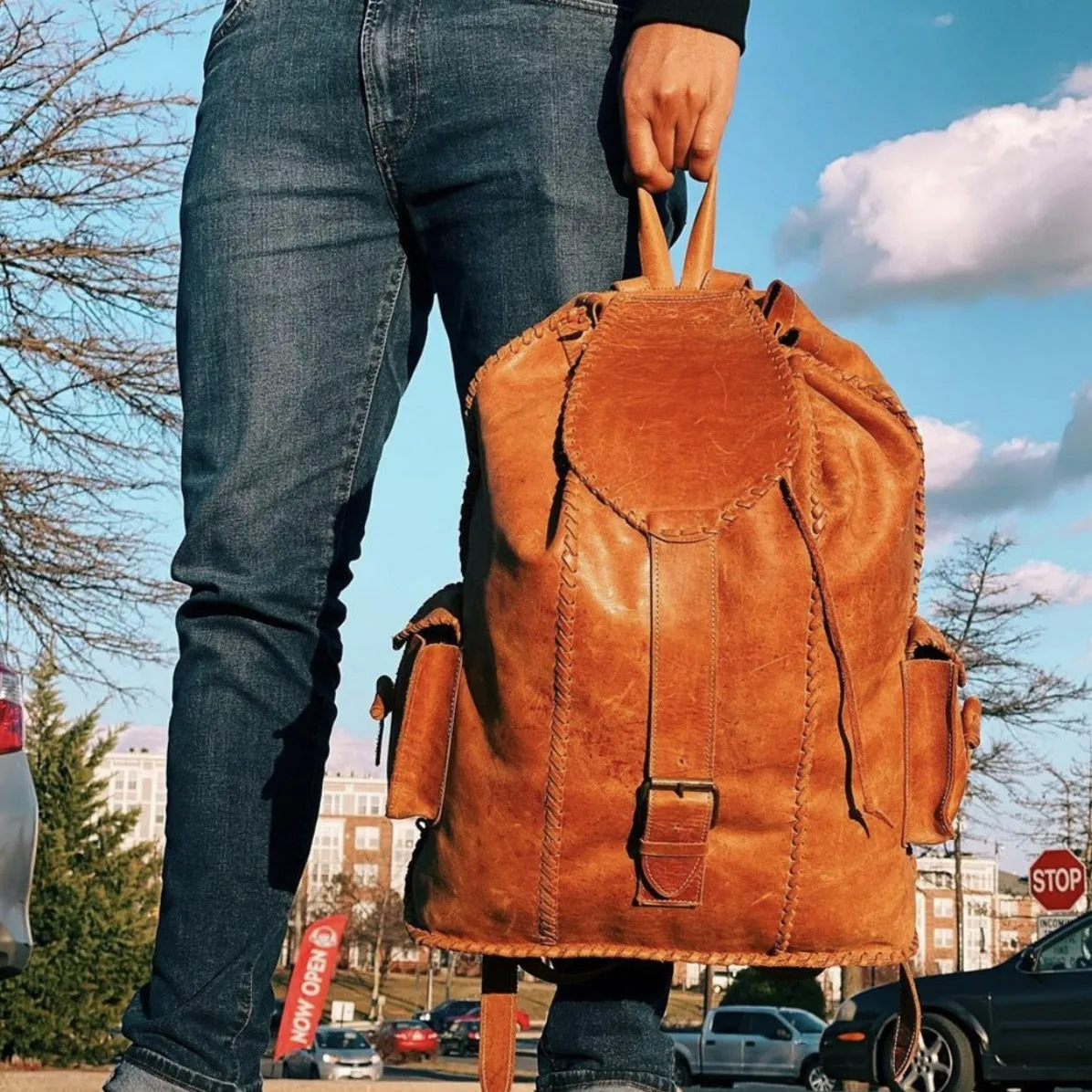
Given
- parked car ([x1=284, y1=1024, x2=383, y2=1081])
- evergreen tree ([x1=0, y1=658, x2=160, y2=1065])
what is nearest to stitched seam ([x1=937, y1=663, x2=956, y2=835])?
evergreen tree ([x1=0, y1=658, x2=160, y2=1065])

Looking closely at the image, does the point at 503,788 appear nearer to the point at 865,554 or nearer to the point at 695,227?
the point at 865,554

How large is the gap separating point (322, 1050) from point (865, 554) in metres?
38.9

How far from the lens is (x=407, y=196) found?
6.79ft

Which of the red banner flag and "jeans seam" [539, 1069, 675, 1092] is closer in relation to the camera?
"jeans seam" [539, 1069, 675, 1092]

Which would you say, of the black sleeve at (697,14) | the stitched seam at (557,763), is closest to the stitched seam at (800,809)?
the stitched seam at (557,763)

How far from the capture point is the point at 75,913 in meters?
24.2

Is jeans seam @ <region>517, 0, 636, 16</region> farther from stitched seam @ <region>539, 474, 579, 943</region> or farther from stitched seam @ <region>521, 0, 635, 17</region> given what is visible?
stitched seam @ <region>539, 474, 579, 943</region>

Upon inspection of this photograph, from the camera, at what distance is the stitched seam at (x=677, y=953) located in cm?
157

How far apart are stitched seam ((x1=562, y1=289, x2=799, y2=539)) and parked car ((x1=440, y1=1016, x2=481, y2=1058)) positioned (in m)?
53.4

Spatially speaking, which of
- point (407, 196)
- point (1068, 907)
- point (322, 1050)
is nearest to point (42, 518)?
point (407, 196)

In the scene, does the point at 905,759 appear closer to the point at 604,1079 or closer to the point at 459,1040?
the point at 604,1079

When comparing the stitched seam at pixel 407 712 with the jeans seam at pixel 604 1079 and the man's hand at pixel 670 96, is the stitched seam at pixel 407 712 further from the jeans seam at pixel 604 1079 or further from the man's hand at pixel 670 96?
the man's hand at pixel 670 96

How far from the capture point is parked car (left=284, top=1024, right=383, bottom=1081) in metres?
37.1

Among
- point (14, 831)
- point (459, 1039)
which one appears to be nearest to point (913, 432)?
point (14, 831)
